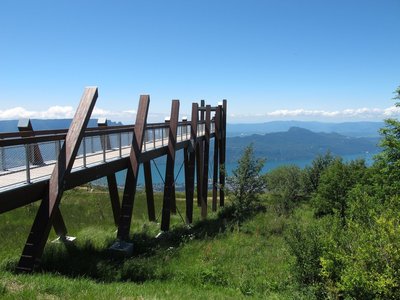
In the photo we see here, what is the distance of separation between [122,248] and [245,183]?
A: 1068 centimetres

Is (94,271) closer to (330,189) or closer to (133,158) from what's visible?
(133,158)

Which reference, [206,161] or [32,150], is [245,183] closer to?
[206,161]

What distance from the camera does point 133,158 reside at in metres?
12.5

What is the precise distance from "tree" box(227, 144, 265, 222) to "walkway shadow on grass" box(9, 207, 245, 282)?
295 inches

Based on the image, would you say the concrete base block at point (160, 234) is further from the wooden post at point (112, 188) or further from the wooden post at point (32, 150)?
the wooden post at point (32, 150)

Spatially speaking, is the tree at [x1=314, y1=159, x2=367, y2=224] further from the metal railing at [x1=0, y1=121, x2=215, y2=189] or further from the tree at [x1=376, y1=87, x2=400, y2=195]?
the metal railing at [x1=0, y1=121, x2=215, y2=189]

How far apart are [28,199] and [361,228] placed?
25.4 ft

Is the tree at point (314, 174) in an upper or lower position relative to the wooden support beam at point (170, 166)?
lower

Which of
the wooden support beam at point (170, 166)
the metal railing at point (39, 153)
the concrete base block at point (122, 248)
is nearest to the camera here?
the metal railing at point (39, 153)

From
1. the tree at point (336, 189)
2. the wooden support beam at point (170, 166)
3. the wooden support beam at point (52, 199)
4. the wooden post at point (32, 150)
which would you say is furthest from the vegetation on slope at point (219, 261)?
the tree at point (336, 189)

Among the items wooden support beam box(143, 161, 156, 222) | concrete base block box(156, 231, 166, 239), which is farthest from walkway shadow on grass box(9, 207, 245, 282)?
wooden support beam box(143, 161, 156, 222)

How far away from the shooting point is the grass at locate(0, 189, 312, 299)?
676cm

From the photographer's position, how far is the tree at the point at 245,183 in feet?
67.4

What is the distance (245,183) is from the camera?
20656 millimetres
